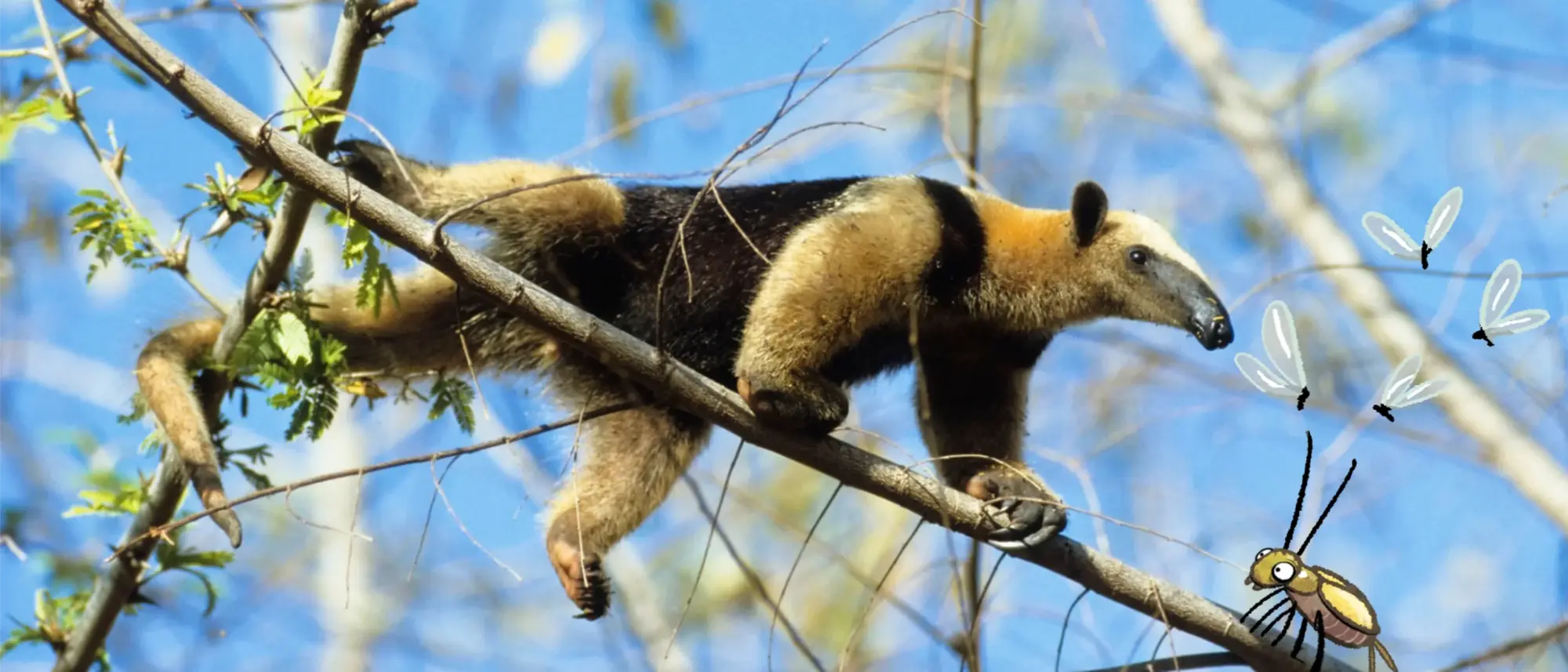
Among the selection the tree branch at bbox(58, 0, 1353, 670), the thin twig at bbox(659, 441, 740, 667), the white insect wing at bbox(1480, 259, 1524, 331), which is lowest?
the white insect wing at bbox(1480, 259, 1524, 331)

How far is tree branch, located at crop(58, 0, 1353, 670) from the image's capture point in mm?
3865

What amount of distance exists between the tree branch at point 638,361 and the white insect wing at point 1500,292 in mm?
1664

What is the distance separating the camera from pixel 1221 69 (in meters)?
10.1

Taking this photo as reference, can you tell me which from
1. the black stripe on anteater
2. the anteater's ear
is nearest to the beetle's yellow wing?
the black stripe on anteater

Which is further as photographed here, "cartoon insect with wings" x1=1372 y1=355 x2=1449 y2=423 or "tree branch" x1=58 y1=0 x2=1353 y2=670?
"tree branch" x1=58 y1=0 x2=1353 y2=670

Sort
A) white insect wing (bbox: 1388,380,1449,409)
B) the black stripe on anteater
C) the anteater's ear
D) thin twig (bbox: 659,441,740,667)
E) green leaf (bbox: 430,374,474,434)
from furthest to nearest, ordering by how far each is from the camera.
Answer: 1. the anteater's ear
2. the black stripe on anteater
3. green leaf (bbox: 430,374,474,434)
4. thin twig (bbox: 659,441,740,667)
5. white insect wing (bbox: 1388,380,1449,409)

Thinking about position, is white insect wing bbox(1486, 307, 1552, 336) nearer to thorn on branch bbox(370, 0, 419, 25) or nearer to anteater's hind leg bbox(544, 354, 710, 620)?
thorn on branch bbox(370, 0, 419, 25)

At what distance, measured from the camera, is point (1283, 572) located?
7.02 feet

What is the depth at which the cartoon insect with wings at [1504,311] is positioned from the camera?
2090mm

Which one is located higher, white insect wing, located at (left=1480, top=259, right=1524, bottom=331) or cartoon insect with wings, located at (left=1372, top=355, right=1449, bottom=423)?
white insect wing, located at (left=1480, top=259, right=1524, bottom=331)

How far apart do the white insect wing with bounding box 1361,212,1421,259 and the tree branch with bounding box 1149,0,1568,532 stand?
537 centimetres

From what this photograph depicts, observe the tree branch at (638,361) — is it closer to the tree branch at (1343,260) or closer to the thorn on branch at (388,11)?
the thorn on branch at (388,11)

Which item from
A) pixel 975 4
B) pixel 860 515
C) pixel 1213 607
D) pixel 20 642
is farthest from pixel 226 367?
pixel 860 515

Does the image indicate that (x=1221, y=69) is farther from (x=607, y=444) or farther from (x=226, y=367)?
(x=226, y=367)
